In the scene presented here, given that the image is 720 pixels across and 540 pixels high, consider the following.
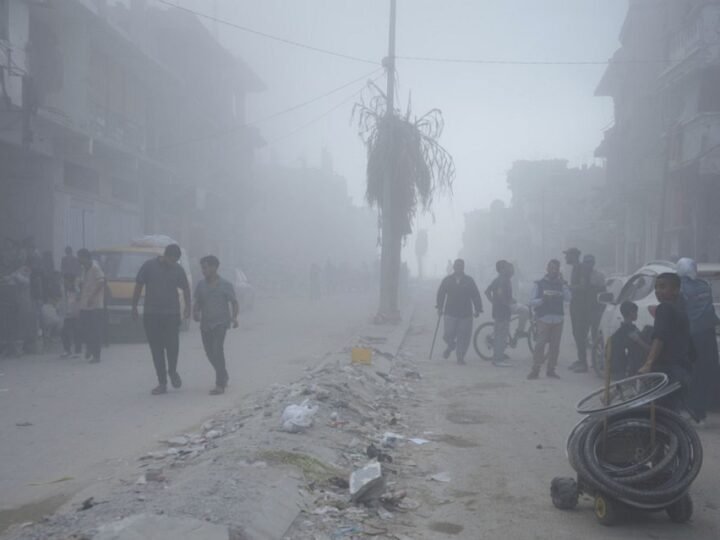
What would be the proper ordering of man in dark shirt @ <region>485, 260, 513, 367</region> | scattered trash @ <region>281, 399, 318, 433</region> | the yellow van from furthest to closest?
the yellow van < man in dark shirt @ <region>485, 260, 513, 367</region> < scattered trash @ <region>281, 399, 318, 433</region>

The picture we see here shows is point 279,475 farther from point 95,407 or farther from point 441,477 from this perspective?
point 95,407

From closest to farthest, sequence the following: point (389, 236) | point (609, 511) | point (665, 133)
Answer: point (609, 511)
point (389, 236)
point (665, 133)

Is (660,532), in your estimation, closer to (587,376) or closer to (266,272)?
(587,376)

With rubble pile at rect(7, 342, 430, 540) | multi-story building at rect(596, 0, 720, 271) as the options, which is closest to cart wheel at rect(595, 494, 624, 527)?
rubble pile at rect(7, 342, 430, 540)

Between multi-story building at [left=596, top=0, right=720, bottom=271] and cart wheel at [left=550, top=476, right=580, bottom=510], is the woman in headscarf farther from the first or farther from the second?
multi-story building at [left=596, top=0, right=720, bottom=271]

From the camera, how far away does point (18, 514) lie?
17.3ft

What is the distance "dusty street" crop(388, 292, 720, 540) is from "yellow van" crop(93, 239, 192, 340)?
845cm

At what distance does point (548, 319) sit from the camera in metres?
12.8

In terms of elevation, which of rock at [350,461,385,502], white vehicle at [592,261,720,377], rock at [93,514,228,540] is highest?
white vehicle at [592,261,720,377]

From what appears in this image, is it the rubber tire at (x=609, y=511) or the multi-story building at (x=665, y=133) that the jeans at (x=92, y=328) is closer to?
the rubber tire at (x=609, y=511)

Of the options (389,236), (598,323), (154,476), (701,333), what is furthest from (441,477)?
(389,236)

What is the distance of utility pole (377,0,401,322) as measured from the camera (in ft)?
78.1

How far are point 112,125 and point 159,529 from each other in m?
27.1

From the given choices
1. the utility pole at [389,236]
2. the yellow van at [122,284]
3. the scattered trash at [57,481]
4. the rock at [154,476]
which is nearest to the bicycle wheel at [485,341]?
the yellow van at [122,284]
